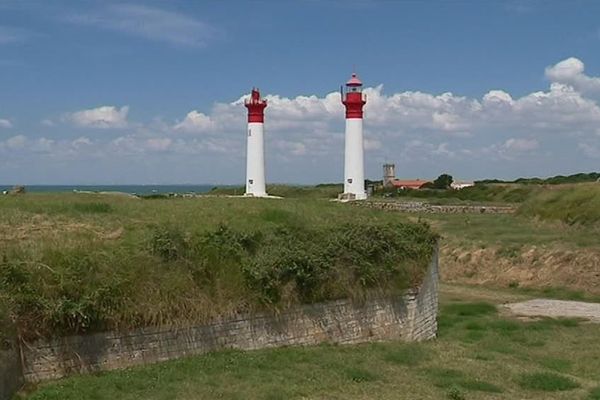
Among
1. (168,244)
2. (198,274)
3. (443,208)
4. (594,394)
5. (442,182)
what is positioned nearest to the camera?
(594,394)

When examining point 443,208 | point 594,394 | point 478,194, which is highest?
point 478,194

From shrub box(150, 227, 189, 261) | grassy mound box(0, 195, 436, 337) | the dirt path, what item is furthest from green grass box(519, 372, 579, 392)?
the dirt path

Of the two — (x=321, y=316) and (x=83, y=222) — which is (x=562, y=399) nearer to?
Result: (x=321, y=316)

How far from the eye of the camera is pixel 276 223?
16.8 m

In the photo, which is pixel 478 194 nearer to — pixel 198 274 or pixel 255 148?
pixel 255 148

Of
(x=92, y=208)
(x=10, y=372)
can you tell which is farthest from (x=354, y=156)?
(x=10, y=372)

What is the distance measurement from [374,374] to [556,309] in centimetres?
1308

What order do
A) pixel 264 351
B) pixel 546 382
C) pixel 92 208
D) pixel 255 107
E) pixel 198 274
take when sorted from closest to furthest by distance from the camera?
pixel 546 382
pixel 198 274
pixel 264 351
pixel 92 208
pixel 255 107

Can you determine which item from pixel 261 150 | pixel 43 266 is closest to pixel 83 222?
pixel 43 266

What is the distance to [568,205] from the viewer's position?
40.1 metres

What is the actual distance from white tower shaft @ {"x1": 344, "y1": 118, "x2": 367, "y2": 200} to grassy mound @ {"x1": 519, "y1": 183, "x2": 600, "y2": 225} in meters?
10.1

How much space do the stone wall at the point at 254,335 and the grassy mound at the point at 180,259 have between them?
0.73 ft

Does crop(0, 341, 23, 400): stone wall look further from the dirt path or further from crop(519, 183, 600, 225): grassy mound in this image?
crop(519, 183, 600, 225): grassy mound

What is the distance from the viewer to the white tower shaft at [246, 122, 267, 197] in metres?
37.7
